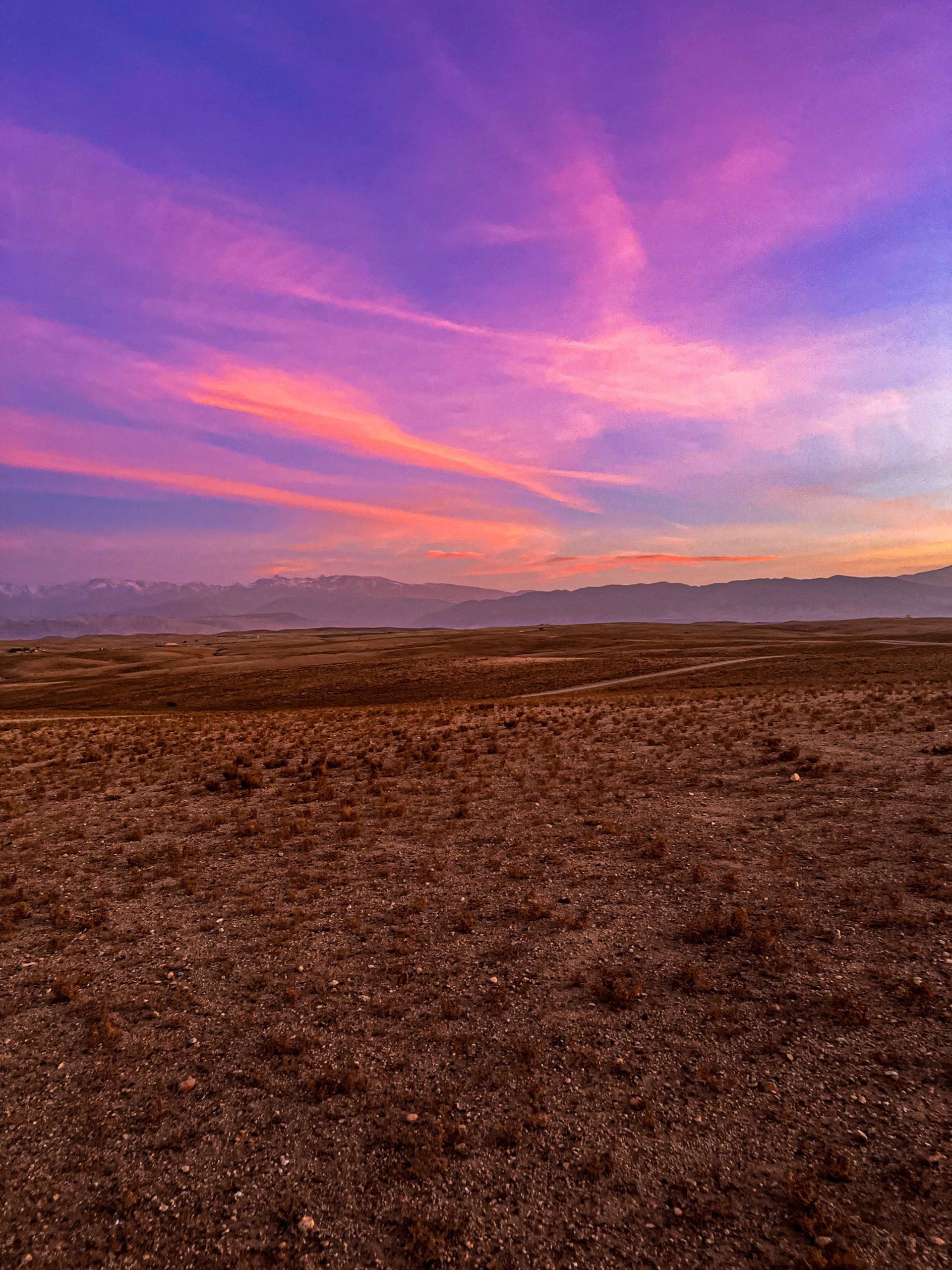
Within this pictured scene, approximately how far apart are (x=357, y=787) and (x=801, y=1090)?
1693 centimetres

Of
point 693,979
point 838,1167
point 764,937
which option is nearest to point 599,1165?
point 838,1167

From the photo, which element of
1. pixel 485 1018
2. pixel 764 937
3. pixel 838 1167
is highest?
pixel 764 937

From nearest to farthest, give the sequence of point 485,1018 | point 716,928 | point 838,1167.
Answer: point 838,1167 < point 485,1018 < point 716,928

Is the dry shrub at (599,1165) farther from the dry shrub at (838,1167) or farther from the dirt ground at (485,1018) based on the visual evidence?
the dry shrub at (838,1167)

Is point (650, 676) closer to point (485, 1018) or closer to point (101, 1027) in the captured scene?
point (485, 1018)

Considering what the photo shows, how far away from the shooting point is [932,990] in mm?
9141

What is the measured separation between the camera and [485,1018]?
905 cm

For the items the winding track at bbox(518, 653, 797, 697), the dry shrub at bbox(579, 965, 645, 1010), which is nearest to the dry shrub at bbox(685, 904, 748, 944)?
the dry shrub at bbox(579, 965, 645, 1010)

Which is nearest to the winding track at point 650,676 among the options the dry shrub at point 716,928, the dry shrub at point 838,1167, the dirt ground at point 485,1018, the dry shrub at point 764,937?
the dirt ground at point 485,1018

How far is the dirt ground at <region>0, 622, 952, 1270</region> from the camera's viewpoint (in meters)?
6.02

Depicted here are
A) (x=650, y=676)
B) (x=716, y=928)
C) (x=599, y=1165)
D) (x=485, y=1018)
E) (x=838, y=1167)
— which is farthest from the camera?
(x=650, y=676)

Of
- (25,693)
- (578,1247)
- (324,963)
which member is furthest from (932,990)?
(25,693)

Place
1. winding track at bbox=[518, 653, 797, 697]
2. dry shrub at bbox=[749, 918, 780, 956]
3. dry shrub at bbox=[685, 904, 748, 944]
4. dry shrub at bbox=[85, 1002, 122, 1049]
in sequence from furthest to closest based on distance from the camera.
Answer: winding track at bbox=[518, 653, 797, 697], dry shrub at bbox=[685, 904, 748, 944], dry shrub at bbox=[749, 918, 780, 956], dry shrub at bbox=[85, 1002, 122, 1049]

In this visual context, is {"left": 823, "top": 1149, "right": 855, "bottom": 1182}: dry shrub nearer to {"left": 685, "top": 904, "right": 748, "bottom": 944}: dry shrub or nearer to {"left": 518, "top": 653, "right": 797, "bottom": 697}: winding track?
{"left": 685, "top": 904, "right": 748, "bottom": 944}: dry shrub
